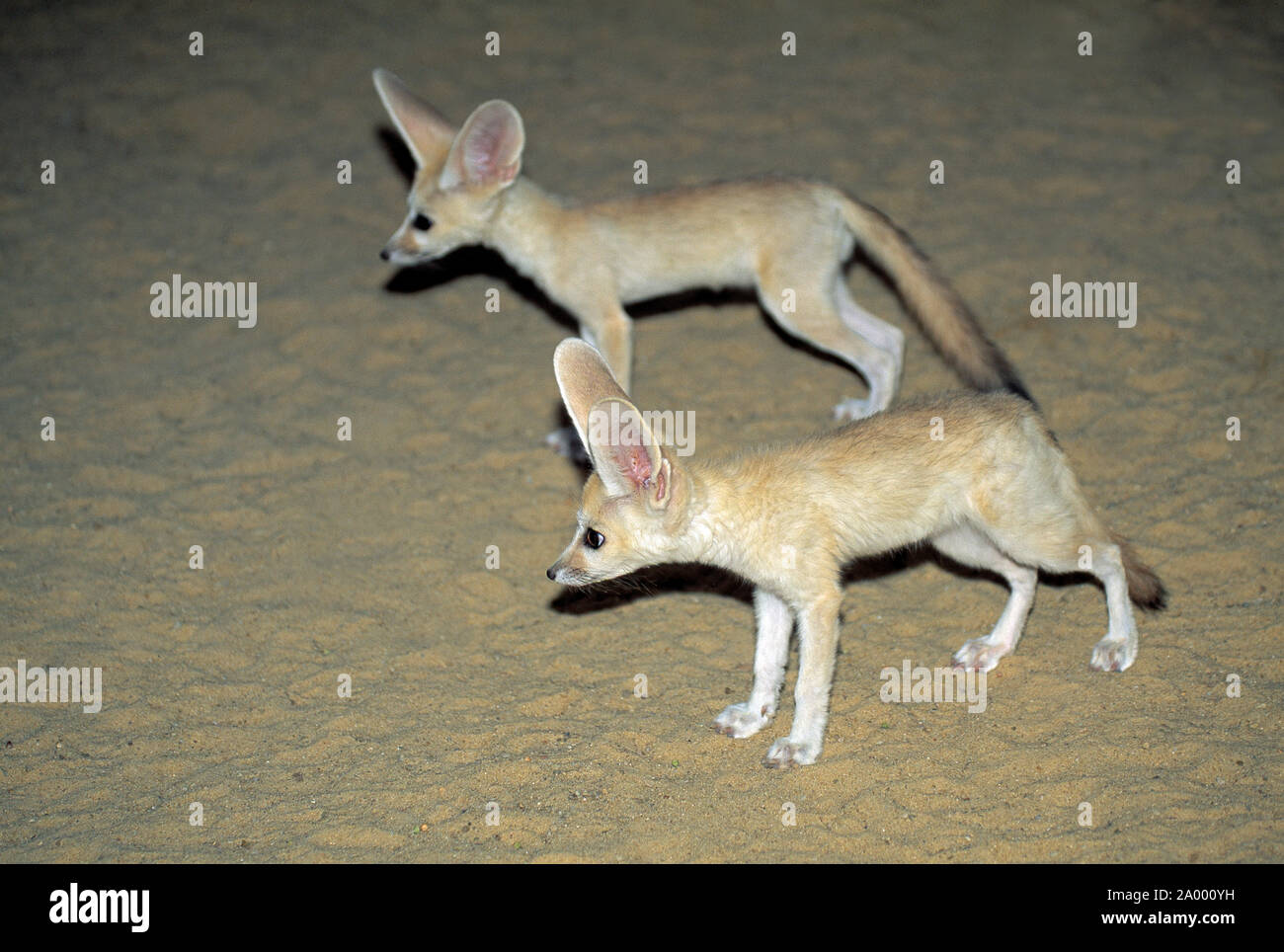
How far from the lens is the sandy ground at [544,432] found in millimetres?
4430

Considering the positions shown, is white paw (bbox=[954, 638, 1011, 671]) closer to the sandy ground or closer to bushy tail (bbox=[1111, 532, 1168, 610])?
the sandy ground

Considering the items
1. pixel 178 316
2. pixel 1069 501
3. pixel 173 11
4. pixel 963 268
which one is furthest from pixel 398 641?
pixel 173 11

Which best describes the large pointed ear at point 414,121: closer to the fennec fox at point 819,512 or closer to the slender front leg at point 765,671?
the fennec fox at point 819,512

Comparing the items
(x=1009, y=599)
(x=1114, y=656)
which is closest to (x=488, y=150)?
(x=1009, y=599)

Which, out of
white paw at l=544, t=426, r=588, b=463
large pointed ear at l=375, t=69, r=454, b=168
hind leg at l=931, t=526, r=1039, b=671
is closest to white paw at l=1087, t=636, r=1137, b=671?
hind leg at l=931, t=526, r=1039, b=671

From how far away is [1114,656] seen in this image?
15.9 feet

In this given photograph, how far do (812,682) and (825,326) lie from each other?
2.46 meters

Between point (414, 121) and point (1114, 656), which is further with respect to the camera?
point (414, 121)

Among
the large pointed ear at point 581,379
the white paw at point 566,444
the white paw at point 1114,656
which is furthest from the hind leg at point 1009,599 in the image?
the white paw at point 566,444

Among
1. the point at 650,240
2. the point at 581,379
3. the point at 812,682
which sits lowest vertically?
the point at 812,682

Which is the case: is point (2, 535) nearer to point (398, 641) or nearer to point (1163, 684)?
point (398, 641)

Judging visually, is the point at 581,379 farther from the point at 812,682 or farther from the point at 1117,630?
the point at 1117,630

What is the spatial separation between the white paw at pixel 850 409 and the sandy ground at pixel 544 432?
10 cm

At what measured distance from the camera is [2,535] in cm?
613
